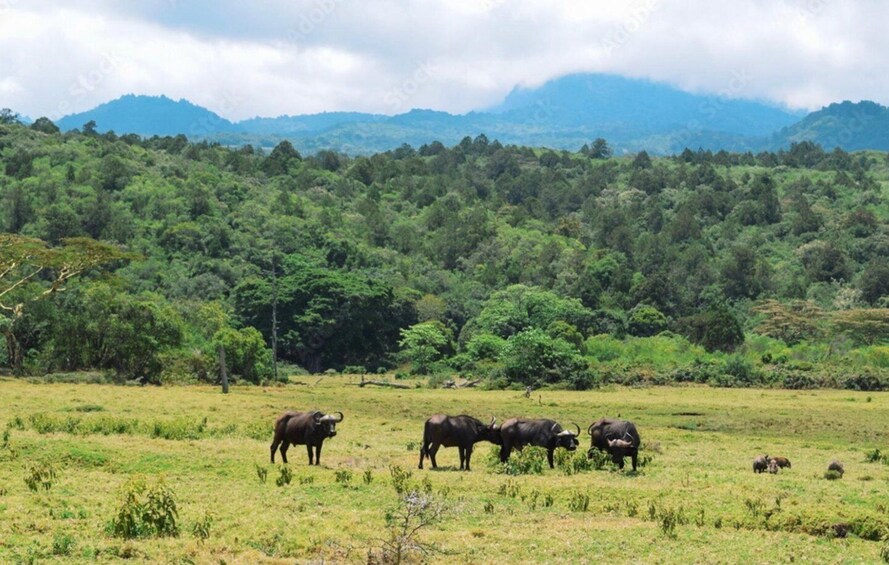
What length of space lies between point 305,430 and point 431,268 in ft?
292

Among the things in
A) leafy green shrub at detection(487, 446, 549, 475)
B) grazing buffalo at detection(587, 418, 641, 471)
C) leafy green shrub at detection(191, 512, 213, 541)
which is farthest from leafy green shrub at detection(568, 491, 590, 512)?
leafy green shrub at detection(191, 512, 213, 541)

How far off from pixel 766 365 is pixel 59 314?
156ft

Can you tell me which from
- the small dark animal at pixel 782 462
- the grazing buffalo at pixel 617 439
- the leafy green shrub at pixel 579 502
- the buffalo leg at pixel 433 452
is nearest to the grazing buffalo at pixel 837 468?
the small dark animal at pixel 782 462

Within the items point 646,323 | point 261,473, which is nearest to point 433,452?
point 261,473

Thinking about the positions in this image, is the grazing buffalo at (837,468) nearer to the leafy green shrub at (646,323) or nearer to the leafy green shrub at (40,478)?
the leafy green shrub at (40,478)

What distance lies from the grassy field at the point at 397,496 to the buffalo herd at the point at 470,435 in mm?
569

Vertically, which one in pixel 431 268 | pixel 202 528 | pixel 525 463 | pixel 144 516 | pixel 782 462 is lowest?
pixel 782 462

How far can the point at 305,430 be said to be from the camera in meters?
23.1

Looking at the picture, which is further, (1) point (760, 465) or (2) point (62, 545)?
(1) point (760, 465)

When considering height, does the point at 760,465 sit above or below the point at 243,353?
below

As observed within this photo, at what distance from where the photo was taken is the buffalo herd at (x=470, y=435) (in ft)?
75.3

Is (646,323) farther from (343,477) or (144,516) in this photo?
(144,516)

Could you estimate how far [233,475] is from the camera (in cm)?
2042

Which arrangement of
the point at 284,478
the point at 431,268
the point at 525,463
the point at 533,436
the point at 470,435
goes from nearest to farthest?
the point at 284,478, the point at 525,463, the point at 470,435, the point at 533,436, the point at 431,268
